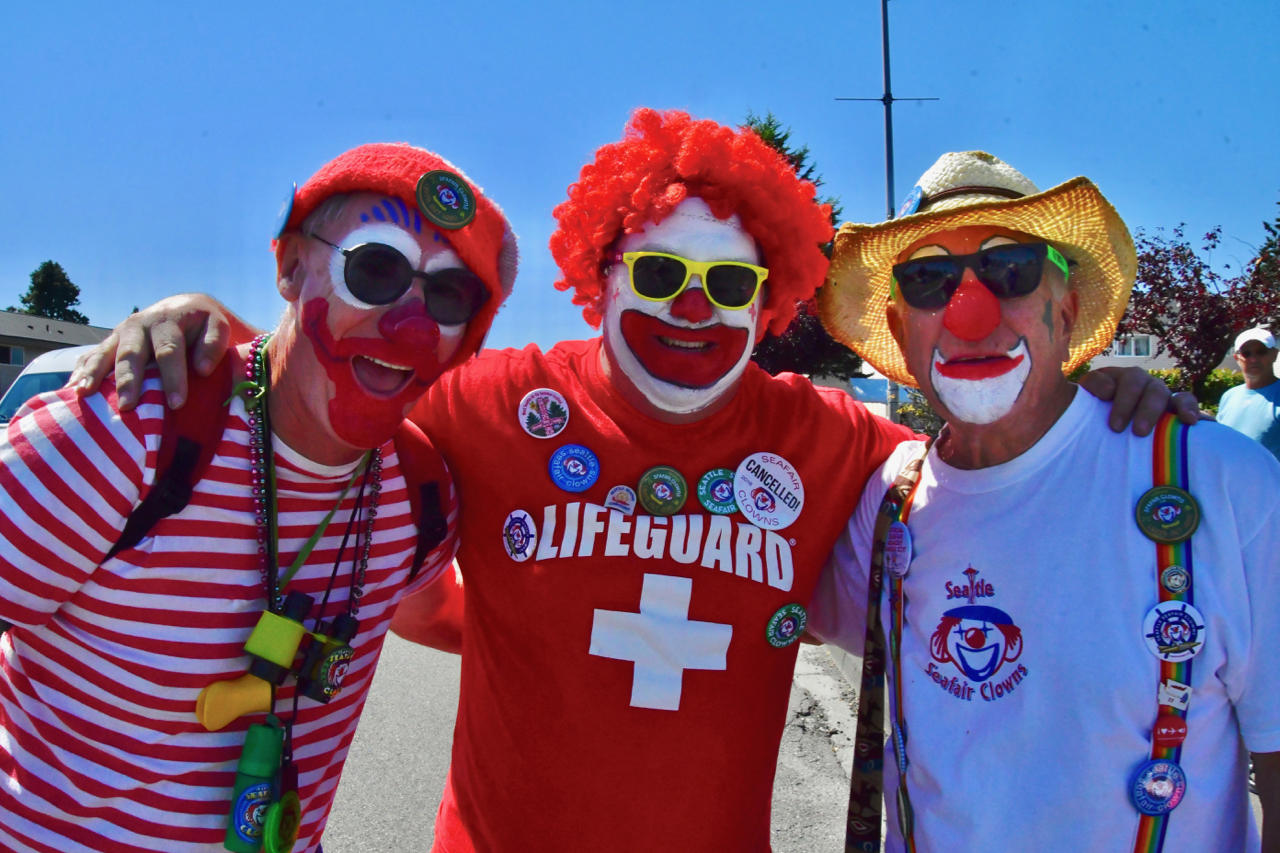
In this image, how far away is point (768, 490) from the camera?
2.09 metres

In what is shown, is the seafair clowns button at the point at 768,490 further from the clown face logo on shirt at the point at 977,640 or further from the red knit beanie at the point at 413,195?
the red knit beanie at the point at 413,195

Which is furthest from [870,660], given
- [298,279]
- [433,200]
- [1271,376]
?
[1271,376]

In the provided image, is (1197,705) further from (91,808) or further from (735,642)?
(91,808)

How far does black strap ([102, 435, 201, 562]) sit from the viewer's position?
1.50m

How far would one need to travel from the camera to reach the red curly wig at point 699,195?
2.20 metres

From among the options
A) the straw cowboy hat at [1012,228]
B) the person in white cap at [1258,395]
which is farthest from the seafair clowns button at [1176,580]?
the person in white cap at [1258,395]

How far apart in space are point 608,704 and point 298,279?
125 centimetres

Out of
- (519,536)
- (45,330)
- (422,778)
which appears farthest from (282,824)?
(45,330)

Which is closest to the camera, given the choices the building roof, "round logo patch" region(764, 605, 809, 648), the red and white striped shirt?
the red and white striped shirt

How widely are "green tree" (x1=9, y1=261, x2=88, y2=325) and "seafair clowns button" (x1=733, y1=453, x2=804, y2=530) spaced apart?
2491 inches

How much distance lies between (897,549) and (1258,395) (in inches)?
190

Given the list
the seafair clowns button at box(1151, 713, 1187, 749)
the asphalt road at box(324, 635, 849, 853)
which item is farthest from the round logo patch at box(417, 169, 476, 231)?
the asphalt road at box(324, 635, 849, 853)

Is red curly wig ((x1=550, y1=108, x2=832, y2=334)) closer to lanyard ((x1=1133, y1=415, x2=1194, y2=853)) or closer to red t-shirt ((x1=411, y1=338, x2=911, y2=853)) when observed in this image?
red t-shirt ((x1=411, y1=338, x2=911, y2=853))

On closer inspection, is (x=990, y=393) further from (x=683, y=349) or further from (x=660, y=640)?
(x=660, y=640)
